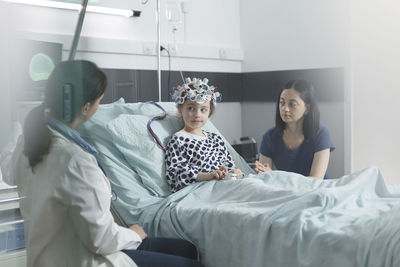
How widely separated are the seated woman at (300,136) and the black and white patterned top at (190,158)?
1.03 feet

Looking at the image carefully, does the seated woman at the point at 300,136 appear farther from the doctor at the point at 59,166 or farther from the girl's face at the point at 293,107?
the doctor at the point at 59,166

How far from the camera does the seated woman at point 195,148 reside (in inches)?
82.6

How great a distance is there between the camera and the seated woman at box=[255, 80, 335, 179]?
248cm

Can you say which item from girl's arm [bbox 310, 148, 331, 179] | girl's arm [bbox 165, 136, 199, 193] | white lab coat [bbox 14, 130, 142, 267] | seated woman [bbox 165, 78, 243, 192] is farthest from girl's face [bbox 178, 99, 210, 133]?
white lab coat [bbox 14, 130, 142, 267]

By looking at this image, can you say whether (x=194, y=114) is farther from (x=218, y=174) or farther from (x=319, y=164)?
(x=319, y=164)

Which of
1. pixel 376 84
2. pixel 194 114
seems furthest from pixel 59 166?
pixel 376 84

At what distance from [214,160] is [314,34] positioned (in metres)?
1.79

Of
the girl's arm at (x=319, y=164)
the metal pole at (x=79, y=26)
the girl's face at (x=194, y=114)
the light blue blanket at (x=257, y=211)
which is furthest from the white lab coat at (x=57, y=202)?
the girl's arm at (x=319, y=164)

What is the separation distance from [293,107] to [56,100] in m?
2.13

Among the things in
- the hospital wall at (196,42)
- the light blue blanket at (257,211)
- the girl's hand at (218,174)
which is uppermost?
the hospital wall at (196,42)

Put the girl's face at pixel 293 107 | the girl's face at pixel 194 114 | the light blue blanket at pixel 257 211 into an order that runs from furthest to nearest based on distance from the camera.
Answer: the girl's face at pixel 293 107 < the girl's face at pixel 194 114 < the light blue blanket at pixel 257 211

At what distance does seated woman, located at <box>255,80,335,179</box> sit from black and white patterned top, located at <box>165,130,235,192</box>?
0.31 meters

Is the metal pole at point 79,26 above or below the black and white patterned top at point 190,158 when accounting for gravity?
above

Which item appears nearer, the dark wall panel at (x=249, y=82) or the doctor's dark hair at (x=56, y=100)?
the doctor's dark hair at (x=56, y=100)
